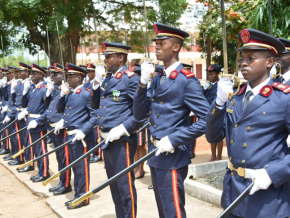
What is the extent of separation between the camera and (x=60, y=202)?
5.60m

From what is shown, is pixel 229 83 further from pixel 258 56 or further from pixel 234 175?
pixel 234 175

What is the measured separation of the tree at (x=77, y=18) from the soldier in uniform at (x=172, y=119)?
28.8ft

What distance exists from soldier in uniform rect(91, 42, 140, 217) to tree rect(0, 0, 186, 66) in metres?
7.64

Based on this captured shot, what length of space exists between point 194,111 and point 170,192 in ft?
2.36

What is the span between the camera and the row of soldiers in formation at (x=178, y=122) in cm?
242

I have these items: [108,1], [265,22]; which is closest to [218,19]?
[265,22]

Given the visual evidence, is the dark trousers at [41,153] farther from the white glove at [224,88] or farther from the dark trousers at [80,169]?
the white glove at [224,88]

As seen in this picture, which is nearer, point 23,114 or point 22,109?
point 23,114

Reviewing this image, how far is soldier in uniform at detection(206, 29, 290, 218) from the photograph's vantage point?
2.38m

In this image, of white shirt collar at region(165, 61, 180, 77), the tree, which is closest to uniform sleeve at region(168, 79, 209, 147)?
white shirt collar at region(165, 61, 180, 77)

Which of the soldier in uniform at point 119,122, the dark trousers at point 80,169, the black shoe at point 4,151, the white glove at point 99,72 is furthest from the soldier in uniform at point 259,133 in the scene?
the black shoe at point 4,151

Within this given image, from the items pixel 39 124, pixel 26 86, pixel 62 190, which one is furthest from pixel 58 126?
pixel 26 86

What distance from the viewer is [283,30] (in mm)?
5820

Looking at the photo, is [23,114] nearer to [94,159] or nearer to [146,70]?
[94,159]
